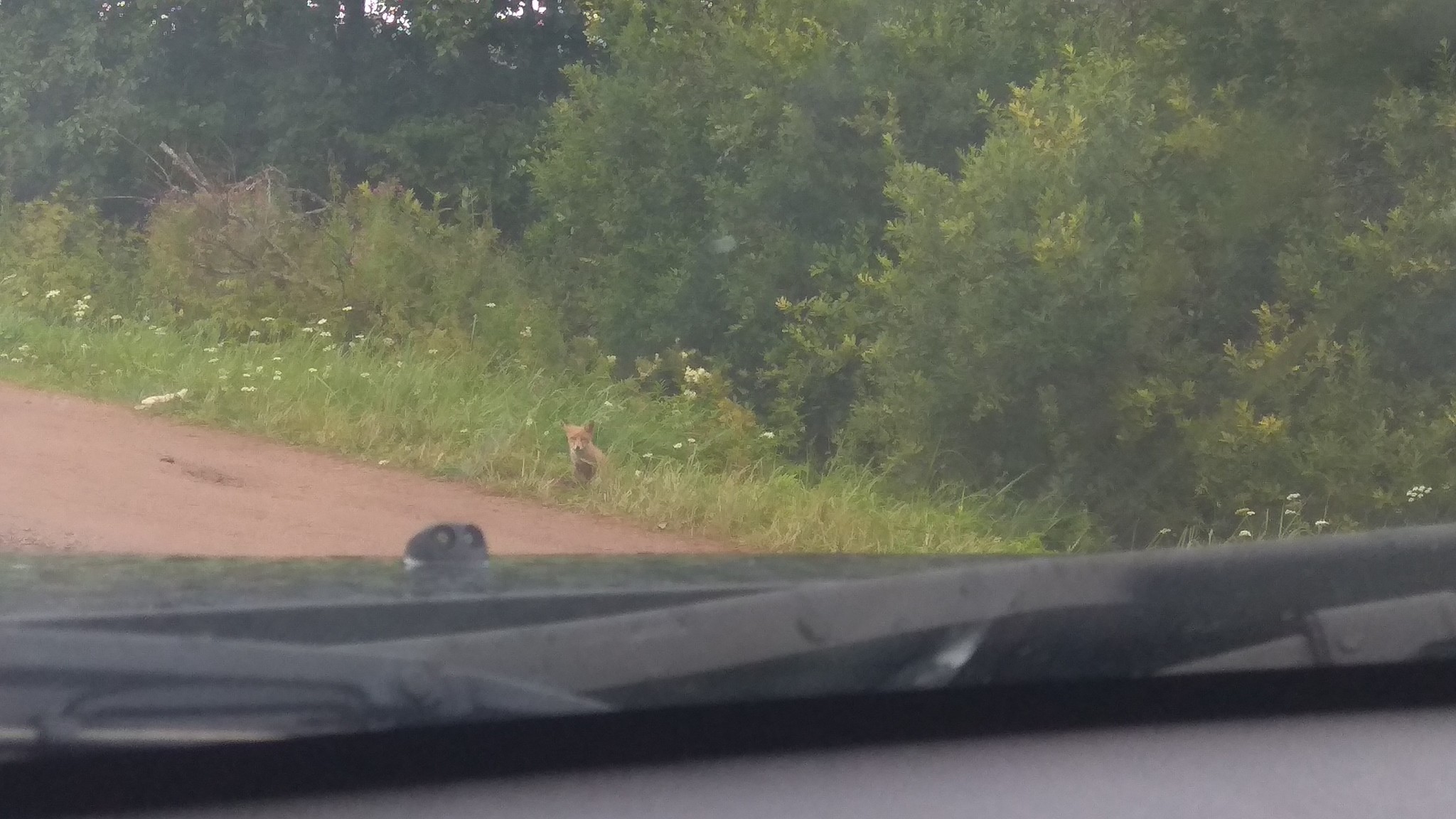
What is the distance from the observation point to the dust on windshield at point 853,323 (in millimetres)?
7410

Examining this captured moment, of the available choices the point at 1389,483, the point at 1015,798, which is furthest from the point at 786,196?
the point at 1015,798

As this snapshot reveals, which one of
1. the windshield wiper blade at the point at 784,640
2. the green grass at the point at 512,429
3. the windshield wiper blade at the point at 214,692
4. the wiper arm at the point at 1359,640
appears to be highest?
the windshield wiper blade at the point at 214,692

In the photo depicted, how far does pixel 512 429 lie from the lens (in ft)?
28.0

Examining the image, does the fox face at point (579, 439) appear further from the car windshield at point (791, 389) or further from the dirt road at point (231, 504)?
the dirt road at point (231, 504)

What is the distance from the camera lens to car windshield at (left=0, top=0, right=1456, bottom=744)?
191cm

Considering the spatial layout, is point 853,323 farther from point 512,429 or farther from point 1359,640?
point 1359,640

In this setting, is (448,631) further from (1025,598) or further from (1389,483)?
(1389,483)

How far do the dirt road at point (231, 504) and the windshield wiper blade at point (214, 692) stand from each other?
4059 mm

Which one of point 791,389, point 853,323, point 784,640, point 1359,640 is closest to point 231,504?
point 791,389

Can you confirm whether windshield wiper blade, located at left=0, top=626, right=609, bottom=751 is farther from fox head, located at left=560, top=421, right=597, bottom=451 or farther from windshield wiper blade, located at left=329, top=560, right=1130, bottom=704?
fox head, located at left=560, top=421, right=597, bottom=451

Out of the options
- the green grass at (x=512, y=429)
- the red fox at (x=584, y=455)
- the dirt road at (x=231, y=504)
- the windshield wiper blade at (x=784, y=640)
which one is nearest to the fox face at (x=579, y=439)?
the red fox at (x=584, y=455)

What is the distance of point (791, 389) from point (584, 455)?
99.2 inches

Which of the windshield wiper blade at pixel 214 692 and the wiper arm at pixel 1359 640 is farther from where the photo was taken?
the wiper arm at pixel 1359 640

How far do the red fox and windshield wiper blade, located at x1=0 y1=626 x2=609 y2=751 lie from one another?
601 centimetres
